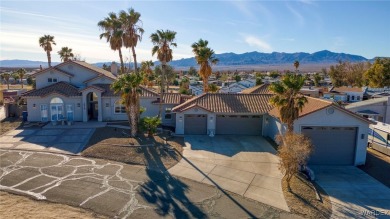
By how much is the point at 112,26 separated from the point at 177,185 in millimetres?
26821

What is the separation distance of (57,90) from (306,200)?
97.7 feet

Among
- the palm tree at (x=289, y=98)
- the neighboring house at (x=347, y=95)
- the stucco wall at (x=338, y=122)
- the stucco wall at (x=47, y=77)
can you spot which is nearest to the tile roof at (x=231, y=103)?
the stucco wall at (x=338, y=122)

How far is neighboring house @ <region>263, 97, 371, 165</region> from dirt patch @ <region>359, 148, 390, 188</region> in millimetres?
834

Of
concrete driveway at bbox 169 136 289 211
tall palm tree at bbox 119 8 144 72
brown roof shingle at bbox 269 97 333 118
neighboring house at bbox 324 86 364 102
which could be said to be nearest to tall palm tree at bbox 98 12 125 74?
tall palm tree at bbox 119 8 144 72

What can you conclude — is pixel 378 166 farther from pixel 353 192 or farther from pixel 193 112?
pixel 193 112

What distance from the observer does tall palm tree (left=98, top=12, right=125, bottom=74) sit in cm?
3606

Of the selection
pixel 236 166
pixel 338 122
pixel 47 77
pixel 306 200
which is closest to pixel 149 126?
pixel 236 166

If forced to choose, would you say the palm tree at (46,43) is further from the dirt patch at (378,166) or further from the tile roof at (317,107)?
the dirt patch at (378,166)

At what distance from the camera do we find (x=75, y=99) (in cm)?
3528

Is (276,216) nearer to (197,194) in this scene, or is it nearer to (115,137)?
(197,194)

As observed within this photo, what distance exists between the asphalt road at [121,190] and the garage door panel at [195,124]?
1048cm

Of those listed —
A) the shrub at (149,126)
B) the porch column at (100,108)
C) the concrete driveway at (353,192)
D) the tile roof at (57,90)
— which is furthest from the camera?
the porch column at (100,108)

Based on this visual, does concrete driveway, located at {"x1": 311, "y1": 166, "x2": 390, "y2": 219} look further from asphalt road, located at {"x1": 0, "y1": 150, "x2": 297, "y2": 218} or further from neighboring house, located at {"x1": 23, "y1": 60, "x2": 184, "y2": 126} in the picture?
neighboring house, located at {"x1": 23, "y1": 60, "x2": 184, "y2": 126}

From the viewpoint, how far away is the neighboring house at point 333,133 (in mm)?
24328
